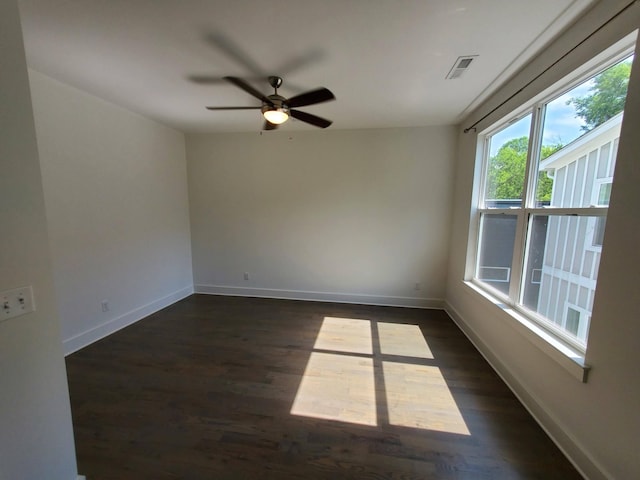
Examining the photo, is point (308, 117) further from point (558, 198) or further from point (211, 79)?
point (558, 198)

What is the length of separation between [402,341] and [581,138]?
229 centimetres

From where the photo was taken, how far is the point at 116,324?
3.04 metres

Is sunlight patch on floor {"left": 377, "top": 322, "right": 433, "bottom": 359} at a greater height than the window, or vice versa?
the window

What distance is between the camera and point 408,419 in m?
1.80

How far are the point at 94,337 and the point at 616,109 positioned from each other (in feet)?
15.4

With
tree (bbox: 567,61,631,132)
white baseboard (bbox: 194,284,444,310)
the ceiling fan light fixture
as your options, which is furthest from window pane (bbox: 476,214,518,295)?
the ceiling fan light fixture

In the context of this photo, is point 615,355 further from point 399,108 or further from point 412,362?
point 399,108

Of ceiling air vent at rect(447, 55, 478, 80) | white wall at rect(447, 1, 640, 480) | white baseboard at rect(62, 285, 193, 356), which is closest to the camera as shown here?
white wall at rect(447, 1, 640, 480)

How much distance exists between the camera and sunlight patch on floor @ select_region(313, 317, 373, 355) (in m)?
2.70

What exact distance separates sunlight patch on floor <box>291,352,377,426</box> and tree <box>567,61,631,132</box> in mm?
2370

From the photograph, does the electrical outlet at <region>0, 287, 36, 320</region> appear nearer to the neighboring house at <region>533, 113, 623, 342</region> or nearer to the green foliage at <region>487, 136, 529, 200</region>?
the neighboring house at <region>533, 113, 623, 342</region>

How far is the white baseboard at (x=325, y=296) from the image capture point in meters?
3.81

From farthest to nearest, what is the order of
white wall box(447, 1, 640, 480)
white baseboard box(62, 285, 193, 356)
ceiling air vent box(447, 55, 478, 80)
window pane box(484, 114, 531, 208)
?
1. white baseboard box(62, 285, 193, 356)
2. window pane box(484, 114, 531, 208)
3. ceiling air vent box(447, 55, 478, 80)
4. white wall box(447, 1, 640, 480)

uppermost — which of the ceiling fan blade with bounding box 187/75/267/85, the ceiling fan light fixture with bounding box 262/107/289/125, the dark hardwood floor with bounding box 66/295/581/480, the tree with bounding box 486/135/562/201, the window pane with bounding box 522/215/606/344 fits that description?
the ceiling fan blade with bounding box 187/75/267/85
